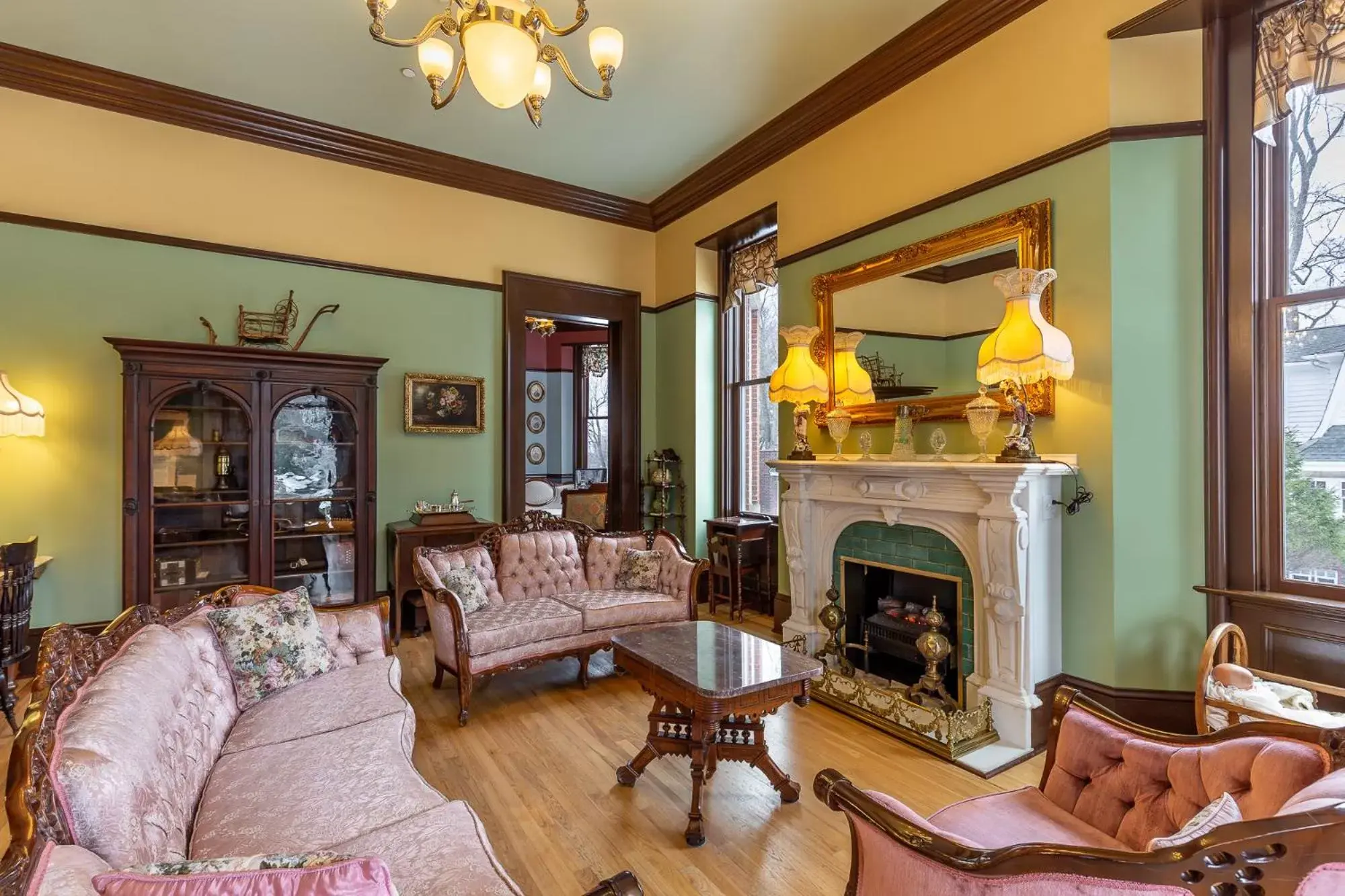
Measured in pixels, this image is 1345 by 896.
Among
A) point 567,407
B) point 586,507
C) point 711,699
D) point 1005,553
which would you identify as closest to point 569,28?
point 711,699

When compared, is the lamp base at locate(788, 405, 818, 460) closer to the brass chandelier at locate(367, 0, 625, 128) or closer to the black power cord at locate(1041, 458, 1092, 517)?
the black power cord at locate(1041, 458, 1092, 517)

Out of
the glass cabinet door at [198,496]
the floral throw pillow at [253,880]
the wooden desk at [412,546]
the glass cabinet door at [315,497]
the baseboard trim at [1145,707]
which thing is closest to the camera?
the floral throw pillow at [253,880]

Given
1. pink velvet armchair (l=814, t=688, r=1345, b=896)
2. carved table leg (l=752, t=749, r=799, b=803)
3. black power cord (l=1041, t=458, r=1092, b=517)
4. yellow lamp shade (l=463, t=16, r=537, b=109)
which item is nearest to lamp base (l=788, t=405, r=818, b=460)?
black power cord (l=1041, t=458, r=1092, b=517)

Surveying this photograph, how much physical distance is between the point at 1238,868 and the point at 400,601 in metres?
4.82

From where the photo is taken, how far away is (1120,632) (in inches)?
115

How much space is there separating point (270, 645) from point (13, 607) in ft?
5.20

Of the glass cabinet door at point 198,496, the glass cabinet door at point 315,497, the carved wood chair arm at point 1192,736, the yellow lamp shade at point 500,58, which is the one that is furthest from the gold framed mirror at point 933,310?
the glass cabinet door at point 198,496

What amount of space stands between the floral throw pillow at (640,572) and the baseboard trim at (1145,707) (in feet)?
7.74

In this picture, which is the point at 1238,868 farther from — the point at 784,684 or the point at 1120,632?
the point at 1120,632

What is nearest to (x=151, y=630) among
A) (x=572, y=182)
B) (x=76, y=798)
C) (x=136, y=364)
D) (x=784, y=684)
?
(x=76, y=798)

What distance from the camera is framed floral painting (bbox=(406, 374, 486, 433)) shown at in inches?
201

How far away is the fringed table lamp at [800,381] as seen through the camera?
414 centimetres

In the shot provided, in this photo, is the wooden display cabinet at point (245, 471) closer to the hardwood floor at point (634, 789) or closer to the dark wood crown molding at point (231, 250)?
the dark wood crown molding at point (231, 250)

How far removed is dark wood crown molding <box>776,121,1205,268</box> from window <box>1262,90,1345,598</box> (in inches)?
14.9
